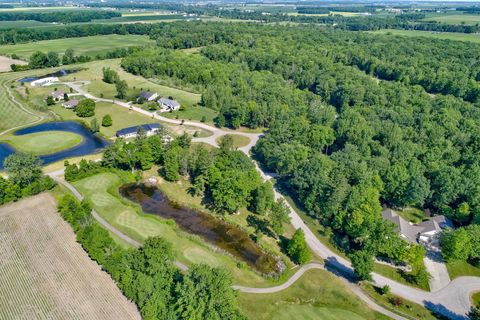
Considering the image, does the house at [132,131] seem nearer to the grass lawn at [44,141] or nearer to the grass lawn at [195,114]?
the grass lawn at [44,141]

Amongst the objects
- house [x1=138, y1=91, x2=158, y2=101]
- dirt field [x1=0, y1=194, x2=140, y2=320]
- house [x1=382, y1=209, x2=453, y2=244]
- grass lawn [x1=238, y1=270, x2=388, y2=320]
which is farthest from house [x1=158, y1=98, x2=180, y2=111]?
grass lawn [x1=238, y1=270, x2=388, y2=320]

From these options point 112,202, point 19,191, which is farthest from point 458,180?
point 19,191

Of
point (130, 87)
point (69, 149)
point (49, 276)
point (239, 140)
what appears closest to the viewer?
point (49, 276)

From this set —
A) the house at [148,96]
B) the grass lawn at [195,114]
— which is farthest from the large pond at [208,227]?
the house at [148,96]

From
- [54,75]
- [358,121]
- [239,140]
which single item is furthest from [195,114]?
[54,75]

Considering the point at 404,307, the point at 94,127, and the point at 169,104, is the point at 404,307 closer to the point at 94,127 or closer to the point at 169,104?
the point at 94,127

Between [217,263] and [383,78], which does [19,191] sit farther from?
Answer: [383,78]
